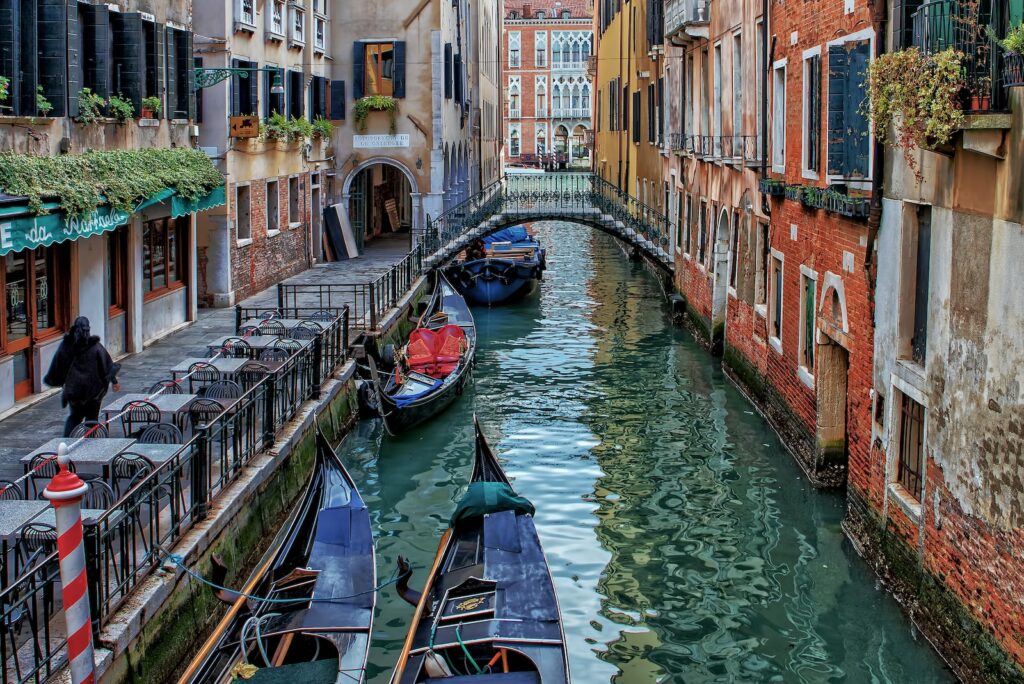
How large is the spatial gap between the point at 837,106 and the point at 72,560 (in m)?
7.61

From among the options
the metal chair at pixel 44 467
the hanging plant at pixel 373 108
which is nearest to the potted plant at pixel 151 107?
the metal chair at pixel 44 467

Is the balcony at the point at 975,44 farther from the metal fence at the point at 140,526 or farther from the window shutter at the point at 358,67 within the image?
the window shutter at the point at 358,67

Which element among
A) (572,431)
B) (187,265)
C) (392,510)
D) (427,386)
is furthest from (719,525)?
(187,265)

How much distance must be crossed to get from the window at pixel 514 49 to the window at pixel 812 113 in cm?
6590

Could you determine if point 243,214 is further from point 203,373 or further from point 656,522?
point 656,522

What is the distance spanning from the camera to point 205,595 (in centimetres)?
826

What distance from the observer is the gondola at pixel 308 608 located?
674 cm

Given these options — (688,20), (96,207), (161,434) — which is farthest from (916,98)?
(688,20)

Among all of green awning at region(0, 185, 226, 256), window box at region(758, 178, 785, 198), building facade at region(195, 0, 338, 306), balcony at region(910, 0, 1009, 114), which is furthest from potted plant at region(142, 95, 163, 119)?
balcony at region(910, 0, 1009, 114)

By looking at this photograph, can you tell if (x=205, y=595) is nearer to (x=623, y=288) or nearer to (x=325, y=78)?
(x=325, y=78)

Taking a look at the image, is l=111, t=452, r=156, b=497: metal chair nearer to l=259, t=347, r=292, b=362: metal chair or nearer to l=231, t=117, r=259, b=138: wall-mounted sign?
l=259, t=347, r=292, b=362: metal chair

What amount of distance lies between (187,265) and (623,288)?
13.3 meters

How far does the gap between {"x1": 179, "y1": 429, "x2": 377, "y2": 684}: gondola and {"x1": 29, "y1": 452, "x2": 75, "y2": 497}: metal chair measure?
135cm

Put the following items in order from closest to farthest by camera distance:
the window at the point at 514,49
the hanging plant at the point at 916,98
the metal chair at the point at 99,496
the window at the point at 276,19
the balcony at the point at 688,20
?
the hanging plant at the point at 916,98 → the metal chair at the point at 99,496 → the balcony at the point at 688,20 → the window at the point at 276,19 → the window at the point at 514,49
